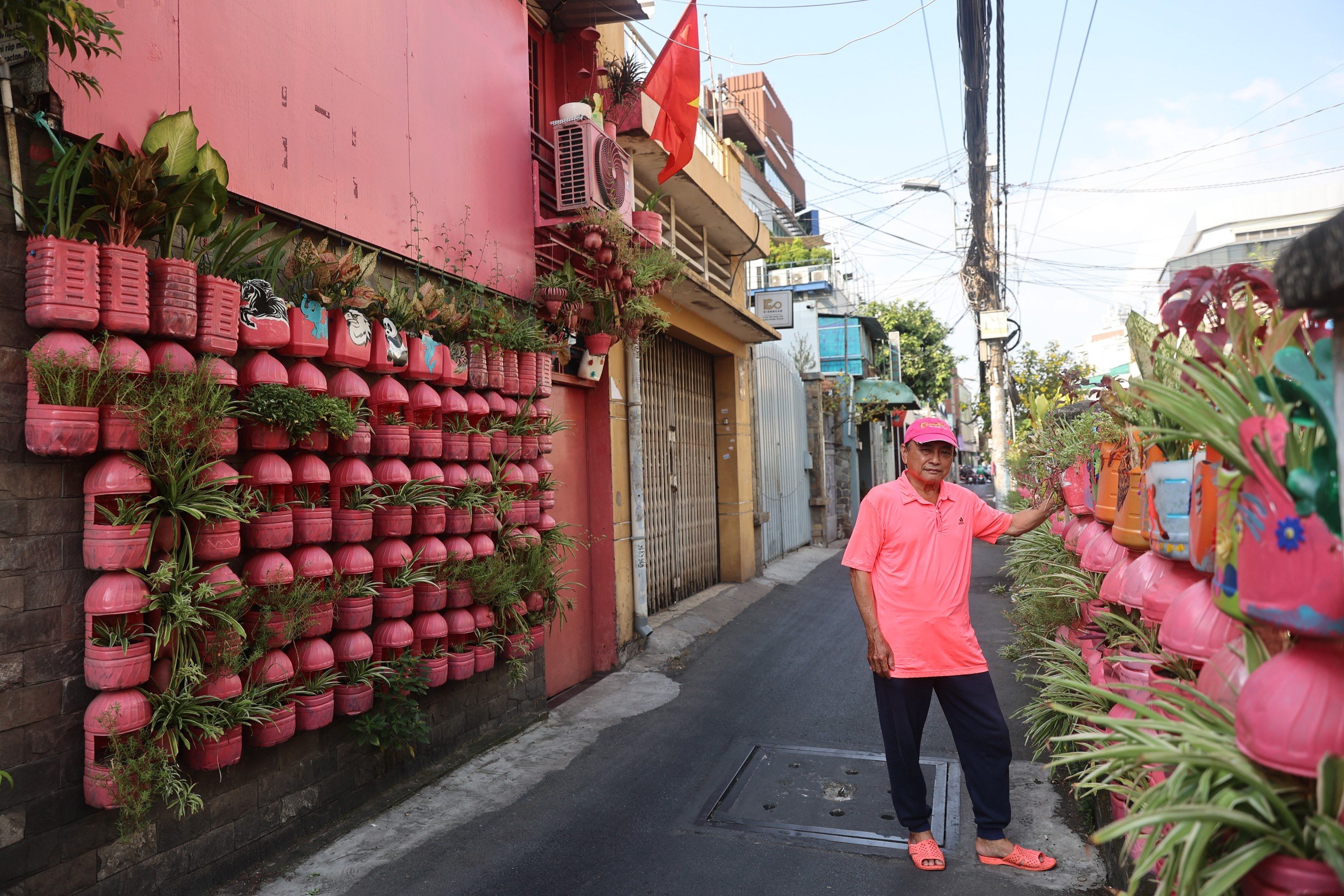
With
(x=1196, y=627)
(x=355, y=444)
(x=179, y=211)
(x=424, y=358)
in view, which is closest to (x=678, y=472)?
(x=424, y=358)

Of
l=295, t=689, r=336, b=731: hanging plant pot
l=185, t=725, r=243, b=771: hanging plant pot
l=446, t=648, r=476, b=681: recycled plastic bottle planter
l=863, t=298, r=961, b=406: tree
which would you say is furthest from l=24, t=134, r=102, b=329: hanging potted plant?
l=863, t=298, r=961, b=406: tree

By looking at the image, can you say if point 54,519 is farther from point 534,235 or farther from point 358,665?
point 534,235

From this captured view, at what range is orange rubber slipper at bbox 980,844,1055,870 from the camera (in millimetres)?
3586

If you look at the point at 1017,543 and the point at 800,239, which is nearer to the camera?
the point at 1017,543

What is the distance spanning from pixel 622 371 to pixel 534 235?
1.94 m

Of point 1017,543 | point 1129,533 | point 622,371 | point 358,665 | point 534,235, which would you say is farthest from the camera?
point 622,371

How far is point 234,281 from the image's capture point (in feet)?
11.6

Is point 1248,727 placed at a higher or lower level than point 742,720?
higher

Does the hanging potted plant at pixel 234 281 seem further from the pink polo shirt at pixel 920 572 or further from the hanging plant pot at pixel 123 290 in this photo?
the pink polo shirt at pixel 920 572

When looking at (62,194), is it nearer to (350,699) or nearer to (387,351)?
(387,351)

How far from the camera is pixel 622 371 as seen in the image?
26.5ft

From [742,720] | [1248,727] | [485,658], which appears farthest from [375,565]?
[1248,727]

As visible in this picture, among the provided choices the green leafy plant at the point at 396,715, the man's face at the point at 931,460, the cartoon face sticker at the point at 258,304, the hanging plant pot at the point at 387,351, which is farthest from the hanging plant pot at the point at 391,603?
the man's face at the point at 931,460

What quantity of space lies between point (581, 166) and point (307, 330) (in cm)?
340
